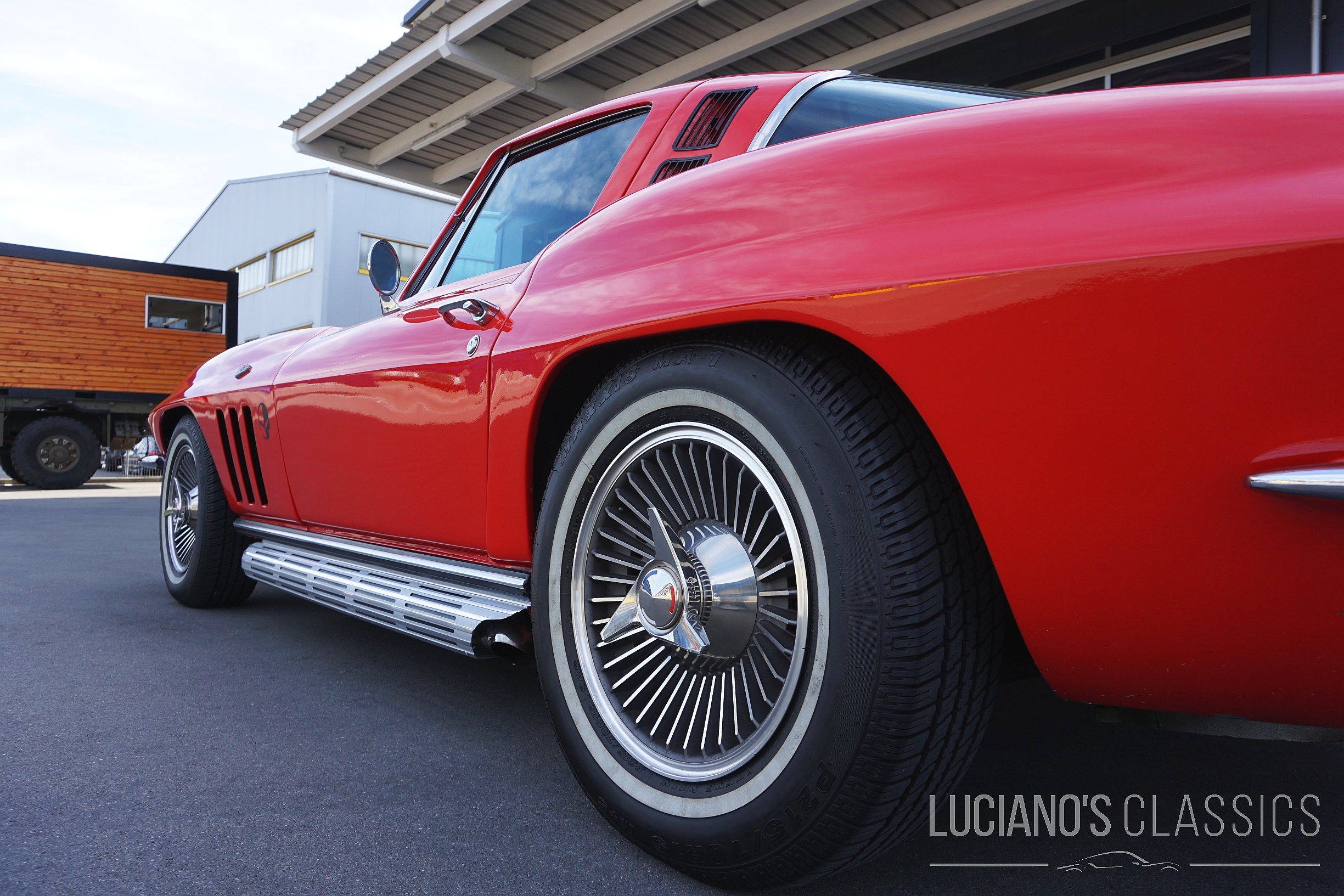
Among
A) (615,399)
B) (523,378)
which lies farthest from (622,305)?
(523,378)

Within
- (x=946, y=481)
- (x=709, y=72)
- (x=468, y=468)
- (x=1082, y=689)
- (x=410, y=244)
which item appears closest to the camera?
(x=1082, y=689)

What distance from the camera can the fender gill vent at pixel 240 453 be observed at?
10.2 ft

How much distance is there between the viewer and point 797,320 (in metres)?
1.23

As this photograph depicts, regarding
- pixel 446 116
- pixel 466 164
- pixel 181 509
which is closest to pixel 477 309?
pixel 181 509

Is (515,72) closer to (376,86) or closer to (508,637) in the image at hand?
(376,86)

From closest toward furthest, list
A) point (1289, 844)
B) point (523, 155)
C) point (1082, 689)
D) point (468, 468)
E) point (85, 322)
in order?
point (1082, 689), point (1289, 844), point (468, 468), point (523, 155), point (85, 322)

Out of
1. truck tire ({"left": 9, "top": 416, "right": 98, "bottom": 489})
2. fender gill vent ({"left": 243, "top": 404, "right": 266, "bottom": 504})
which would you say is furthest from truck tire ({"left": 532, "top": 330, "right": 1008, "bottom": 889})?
truck tire ({"left": 9, "top": 416, "right": 98, "bottom": 489})

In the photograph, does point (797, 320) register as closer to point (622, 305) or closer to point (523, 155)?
point (622, 305)

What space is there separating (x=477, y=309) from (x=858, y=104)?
920 mm

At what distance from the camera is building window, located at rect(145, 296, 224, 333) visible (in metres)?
15.9

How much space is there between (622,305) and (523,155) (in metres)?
1.21

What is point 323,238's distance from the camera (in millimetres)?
22250

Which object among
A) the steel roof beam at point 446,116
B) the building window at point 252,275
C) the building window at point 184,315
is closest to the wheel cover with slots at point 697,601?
the steel roof beam at point 446,116

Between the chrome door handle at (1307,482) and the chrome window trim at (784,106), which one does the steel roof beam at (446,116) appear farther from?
the chrome door handle at (1307,482)
